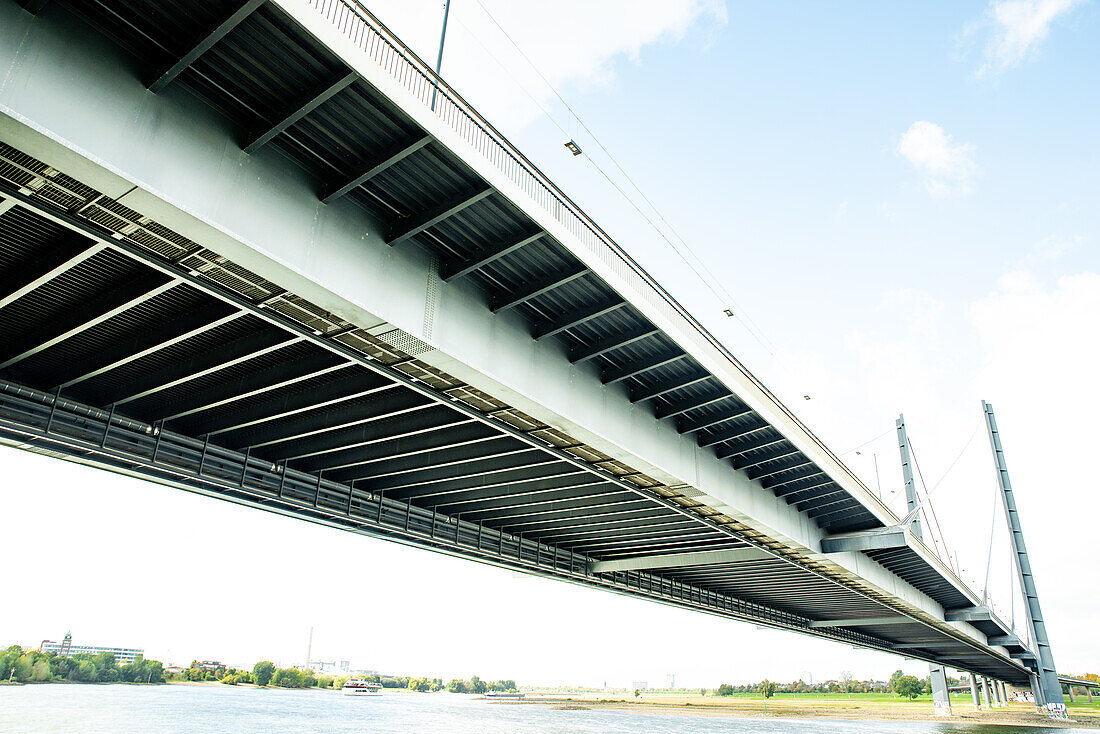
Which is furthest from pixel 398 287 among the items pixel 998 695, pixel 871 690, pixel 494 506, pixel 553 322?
pixel 871 690

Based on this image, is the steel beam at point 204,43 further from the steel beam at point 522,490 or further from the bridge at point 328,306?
the steel beam at point 522,490

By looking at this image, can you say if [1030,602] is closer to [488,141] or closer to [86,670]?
[488,141]

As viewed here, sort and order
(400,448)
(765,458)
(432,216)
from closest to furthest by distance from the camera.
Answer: (432,216) < (400,448) < (765,458)

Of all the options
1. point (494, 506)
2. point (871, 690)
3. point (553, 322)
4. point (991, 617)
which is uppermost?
point (553, 322)

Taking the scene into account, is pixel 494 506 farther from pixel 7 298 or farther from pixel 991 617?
pixel 991 617

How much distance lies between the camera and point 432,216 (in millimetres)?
10328

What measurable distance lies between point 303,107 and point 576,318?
650cm

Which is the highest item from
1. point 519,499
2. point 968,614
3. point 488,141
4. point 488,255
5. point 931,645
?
point 488,141

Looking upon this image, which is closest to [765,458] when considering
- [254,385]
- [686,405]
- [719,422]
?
[719,422]

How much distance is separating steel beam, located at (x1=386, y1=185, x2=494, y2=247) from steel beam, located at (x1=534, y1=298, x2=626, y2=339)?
3.61 m

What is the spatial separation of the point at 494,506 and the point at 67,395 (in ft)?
46.5

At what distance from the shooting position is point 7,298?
35.7ft

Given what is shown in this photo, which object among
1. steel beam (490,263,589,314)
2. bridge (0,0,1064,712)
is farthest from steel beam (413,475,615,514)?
steel beam (490,263,589,314)

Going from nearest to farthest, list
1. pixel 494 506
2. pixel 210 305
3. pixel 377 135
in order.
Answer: pixel 377 135, pixel 210 305, pixel 494 506
